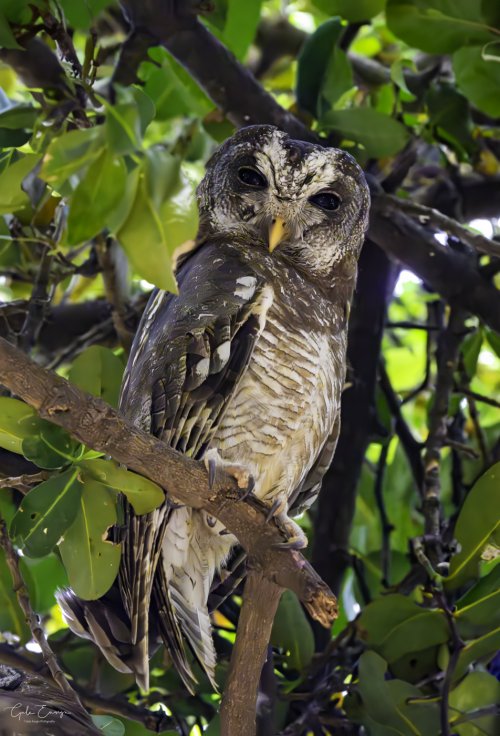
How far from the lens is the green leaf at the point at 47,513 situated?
131 cm

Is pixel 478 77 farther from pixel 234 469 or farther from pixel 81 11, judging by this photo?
pixel 234 469

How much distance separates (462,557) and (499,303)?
2.06 feet

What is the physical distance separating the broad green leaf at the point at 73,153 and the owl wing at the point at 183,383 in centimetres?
63

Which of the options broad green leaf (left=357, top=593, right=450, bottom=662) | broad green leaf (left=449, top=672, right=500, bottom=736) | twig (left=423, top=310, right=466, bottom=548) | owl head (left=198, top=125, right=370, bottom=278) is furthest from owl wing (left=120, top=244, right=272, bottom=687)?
twig (left=423, top=310, right=466, bottom=548)

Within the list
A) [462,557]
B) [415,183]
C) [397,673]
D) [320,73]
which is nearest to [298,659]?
[397,673]

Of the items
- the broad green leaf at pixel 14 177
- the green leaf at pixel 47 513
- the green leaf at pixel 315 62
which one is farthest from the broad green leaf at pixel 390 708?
the green leaf at pixel 315 62

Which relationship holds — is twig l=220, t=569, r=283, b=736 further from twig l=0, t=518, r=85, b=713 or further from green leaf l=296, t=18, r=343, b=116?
green leaf l=296, t=18, r=343, b=116

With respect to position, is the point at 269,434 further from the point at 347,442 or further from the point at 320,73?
the point at 320,73

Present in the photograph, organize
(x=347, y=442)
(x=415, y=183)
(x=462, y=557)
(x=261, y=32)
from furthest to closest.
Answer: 1. (x=261, y=32)
2. (x=415, y=183)
3. (x=347, y=442)
4. (x=462, y=557)

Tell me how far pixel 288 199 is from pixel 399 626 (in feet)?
2.69

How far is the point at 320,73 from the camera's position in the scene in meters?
2.06

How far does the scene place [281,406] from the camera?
1687mm

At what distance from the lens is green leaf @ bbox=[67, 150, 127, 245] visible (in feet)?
3.05

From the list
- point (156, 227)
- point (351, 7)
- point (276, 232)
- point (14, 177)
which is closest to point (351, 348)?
point (276, 232)
